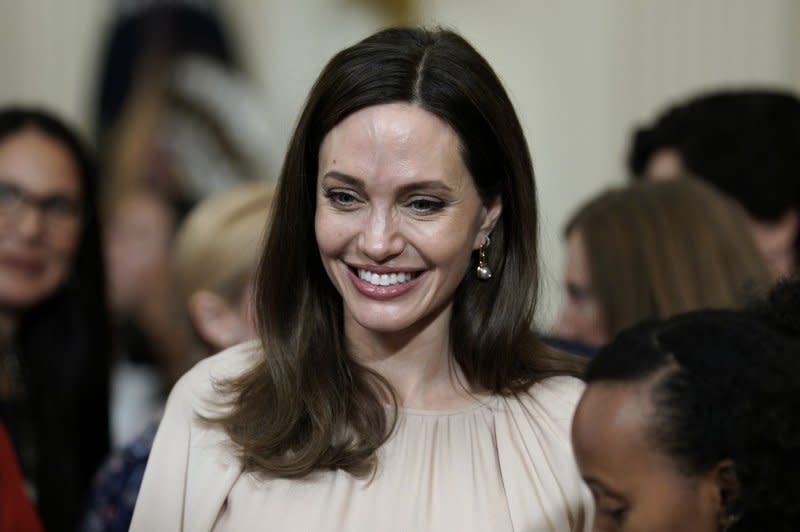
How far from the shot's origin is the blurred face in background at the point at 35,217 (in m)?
4.00

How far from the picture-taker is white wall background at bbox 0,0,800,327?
269 inches

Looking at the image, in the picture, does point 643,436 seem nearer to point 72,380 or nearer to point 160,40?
point 72,380

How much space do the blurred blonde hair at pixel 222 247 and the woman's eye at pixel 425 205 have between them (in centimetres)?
124

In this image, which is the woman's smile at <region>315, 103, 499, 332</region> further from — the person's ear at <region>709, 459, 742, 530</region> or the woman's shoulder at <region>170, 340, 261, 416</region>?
the person's ear at <region>709, 459, 742, 530</region>

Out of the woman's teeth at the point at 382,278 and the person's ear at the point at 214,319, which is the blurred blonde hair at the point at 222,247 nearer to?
the person's ear at the point at 214,319

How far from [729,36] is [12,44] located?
12.9 feet

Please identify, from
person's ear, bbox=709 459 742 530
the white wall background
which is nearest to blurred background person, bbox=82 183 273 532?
person's ear, bbox=709 459 742 530

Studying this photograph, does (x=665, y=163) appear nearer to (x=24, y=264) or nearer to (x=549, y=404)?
(x=549, y=404)

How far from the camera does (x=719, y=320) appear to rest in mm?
2268

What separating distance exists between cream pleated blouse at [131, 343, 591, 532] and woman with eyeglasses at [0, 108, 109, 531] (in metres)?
1.21

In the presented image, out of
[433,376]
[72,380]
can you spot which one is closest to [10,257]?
[72,380]

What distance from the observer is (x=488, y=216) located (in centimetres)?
A: 287

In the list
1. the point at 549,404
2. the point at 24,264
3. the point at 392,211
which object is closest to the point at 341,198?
the point at 392,211

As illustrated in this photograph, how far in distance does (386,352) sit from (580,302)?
1.06m
